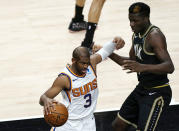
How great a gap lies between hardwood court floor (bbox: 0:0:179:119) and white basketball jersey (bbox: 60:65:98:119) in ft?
Result: 3.89

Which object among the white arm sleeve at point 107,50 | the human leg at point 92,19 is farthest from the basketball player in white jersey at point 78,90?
the human leg at point 92,19

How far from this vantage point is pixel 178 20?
6941 mm

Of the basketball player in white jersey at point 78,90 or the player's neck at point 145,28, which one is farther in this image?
the player's neck at point 145,28

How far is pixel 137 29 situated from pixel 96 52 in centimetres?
61

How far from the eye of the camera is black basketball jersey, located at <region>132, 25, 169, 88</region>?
3471mm

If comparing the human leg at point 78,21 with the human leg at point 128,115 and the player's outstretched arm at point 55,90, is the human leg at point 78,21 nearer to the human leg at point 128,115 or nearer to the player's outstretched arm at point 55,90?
the human leg at point 128,115

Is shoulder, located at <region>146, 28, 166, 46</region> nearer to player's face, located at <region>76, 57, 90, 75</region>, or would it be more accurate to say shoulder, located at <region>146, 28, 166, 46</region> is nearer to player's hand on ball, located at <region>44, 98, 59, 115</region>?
player's face, located at <region>76, 57, 90, 75</region>

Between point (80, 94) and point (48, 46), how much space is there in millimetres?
2998

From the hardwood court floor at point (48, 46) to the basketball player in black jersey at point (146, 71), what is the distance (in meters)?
0.93

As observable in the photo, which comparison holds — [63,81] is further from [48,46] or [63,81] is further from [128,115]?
[48,46]

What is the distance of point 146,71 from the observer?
332cm

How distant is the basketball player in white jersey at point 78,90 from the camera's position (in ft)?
11.0

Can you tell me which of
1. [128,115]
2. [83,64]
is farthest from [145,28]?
[128,115]

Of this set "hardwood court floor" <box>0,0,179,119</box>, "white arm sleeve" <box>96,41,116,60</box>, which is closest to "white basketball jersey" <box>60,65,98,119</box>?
"white arm sleeve" <box>96,41,116,60</box>
